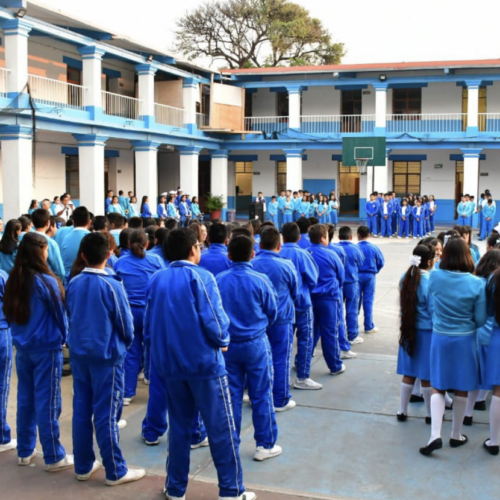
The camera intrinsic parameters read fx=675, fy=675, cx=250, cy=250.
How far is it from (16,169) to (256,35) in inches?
1000

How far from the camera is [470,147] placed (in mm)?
26891

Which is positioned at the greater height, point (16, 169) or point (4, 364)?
point (16, 169)

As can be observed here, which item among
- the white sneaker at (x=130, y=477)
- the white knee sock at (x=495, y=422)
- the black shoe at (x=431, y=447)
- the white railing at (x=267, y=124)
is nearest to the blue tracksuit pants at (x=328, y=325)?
the black shoe at (x=431, y=447)

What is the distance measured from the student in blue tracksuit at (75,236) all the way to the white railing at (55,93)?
11868mm

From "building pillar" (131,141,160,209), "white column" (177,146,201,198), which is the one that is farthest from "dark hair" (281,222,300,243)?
"white column" (177,146,201,198)

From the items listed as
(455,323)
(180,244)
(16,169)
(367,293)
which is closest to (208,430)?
(180,244)

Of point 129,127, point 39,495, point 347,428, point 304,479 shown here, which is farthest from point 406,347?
point 129,127

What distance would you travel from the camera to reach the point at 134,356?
6.12 m

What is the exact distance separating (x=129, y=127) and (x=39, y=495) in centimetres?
1881

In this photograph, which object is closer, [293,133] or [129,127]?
[129,127]

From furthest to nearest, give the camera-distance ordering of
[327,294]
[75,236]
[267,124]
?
[267,124] → [75,236] → [327,294]

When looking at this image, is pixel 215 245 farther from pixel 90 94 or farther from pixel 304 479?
pixel 90 94

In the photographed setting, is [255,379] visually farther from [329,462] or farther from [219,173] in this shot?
[219,173]

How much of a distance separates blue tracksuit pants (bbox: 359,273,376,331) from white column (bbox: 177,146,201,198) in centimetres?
1837
